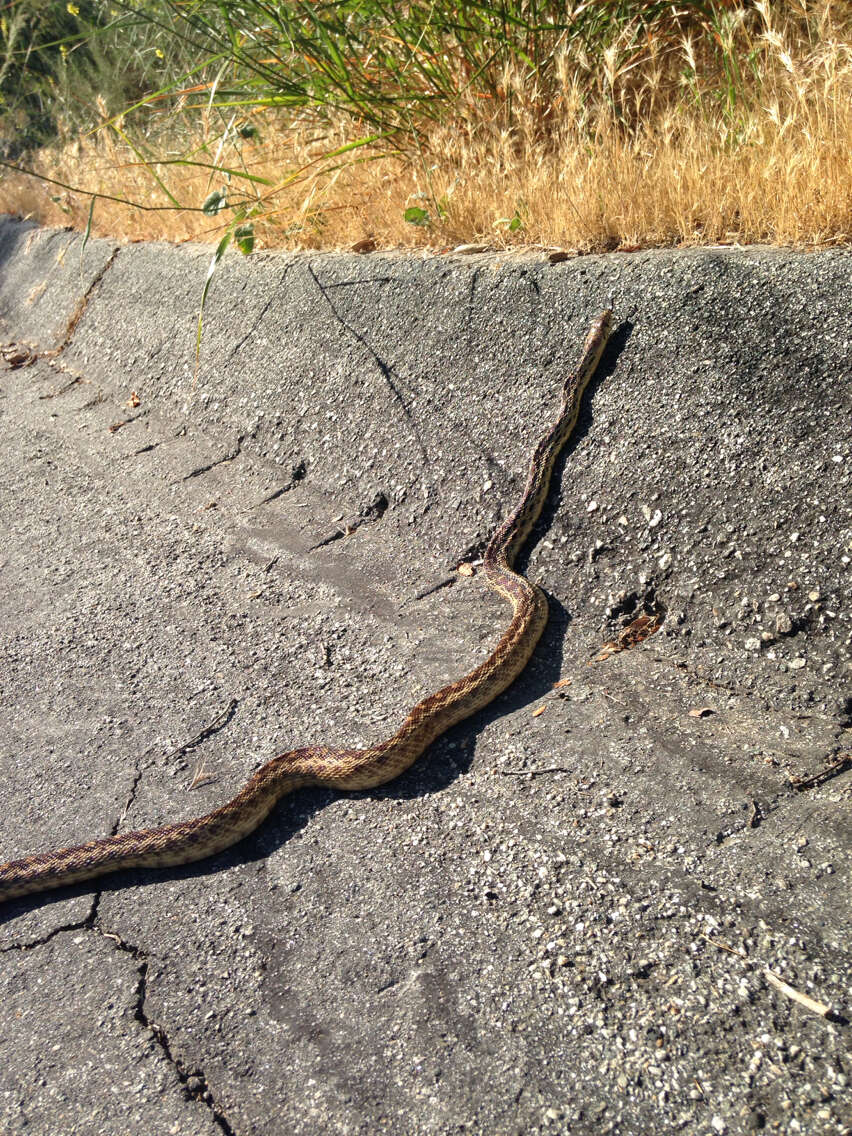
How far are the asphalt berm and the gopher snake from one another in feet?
0.25

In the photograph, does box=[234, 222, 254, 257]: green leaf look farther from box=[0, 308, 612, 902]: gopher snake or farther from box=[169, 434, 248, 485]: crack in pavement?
box=[0, 308, 612, 902]: gopher snake

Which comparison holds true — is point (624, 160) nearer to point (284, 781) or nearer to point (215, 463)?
point (215, 463)

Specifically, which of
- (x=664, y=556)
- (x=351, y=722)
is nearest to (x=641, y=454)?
(x=664, y=556)

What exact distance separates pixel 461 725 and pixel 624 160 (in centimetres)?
332

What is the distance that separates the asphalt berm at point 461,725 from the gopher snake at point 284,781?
0.08m

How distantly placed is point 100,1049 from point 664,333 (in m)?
3.68

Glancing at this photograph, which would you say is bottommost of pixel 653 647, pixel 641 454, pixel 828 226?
pixel 653 647

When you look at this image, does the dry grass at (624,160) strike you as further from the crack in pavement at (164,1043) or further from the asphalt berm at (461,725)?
the crack in pavement at (164,1043)

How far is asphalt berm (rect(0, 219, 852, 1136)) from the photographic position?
2369mm

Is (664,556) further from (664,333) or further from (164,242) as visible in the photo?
(164,242)

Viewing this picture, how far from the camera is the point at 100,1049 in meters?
2.64

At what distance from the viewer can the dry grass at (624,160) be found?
4.25 metres

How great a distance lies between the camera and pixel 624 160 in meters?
4.93

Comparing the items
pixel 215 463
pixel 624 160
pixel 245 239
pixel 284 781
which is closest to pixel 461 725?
pixel 284 781
